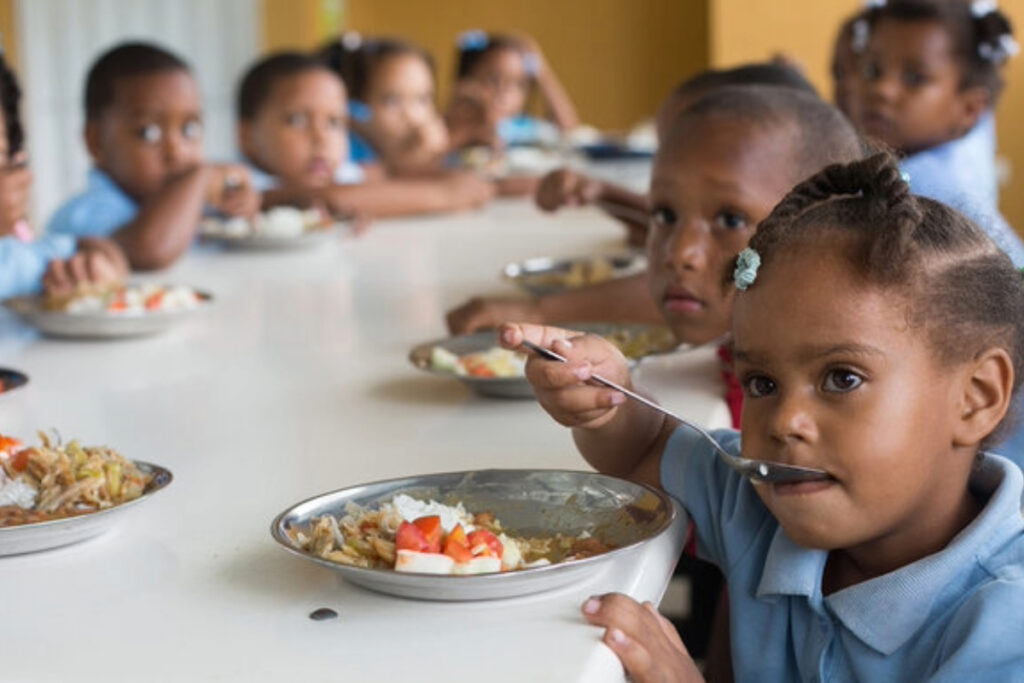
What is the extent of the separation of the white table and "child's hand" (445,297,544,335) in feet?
0.18

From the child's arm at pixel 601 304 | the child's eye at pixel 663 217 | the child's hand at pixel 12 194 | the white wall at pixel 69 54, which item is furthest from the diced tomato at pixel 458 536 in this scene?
the white wall at pixel 69 54

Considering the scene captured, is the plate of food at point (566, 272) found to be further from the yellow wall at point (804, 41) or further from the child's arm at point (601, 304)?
the yellow wall at point (804, 41)

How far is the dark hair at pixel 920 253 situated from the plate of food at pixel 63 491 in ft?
1.59

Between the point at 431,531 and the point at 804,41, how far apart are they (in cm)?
530

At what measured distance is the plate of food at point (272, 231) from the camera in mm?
2574

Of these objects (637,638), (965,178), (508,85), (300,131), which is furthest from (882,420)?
(508,85)

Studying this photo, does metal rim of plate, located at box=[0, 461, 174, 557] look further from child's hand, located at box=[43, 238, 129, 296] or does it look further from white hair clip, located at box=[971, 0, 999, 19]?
white hair clip, located at box=[971, 0, 999, 19]

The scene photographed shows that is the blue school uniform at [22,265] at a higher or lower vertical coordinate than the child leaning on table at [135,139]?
lower

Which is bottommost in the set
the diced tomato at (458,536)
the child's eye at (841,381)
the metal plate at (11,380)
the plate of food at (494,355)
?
the plate of food at (494,355)

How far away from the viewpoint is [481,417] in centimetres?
142

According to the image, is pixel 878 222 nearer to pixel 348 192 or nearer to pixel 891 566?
pixel 891 566

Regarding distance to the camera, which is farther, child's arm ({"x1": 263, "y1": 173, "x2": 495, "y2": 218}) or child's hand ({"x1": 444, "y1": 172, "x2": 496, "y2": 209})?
child's hand ({"x1": 444, "y1": 172, "x2": 496, "y2": 209})

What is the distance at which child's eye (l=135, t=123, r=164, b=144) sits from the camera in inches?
103

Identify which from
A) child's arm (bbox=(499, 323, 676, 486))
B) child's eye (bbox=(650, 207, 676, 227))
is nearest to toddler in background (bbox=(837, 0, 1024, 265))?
child's eye (bbox=(650, 207, 676, 227))
